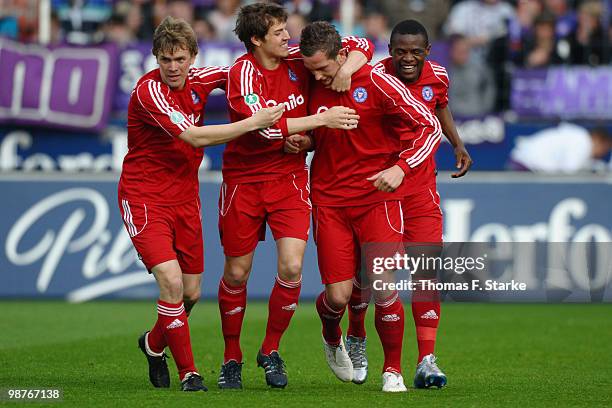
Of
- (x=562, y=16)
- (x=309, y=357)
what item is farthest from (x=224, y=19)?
(x=309, y=357)

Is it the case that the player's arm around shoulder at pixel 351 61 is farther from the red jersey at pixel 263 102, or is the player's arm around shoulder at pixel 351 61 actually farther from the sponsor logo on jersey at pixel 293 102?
the sponsor logo on jersey at pixel 293 102

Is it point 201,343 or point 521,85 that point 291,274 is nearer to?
point 201,343

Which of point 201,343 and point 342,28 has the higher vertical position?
point 342,28

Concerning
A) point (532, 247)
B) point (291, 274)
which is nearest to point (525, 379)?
point (291, 274)

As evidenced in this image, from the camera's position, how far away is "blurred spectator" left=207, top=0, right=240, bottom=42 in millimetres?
16727

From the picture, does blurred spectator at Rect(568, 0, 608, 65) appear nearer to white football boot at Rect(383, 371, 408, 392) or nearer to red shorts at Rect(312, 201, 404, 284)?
red shorts at Rect(312, 201, 404, 284)

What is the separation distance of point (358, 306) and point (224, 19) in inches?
346

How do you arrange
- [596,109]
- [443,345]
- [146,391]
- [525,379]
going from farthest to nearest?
[596,109], [443,345], [525,379], [146,391]

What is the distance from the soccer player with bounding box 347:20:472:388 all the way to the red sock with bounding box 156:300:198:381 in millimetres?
1262

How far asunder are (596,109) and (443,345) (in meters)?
5.72

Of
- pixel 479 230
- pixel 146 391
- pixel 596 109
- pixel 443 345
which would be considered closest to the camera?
pixel 146 391

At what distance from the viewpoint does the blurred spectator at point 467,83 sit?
15.8 metres

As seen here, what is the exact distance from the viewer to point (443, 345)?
11.0 meters

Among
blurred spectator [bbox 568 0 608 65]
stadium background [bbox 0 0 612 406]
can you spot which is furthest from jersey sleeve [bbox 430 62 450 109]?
blurred spectator [bbox 568 0 608 65]
